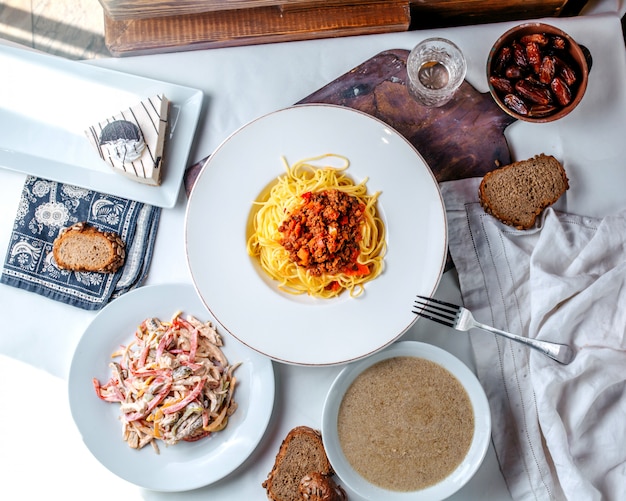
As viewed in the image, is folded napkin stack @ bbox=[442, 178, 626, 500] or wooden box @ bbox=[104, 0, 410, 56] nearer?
folded napkin stack @ bbox=[442, 178, 626, 500]

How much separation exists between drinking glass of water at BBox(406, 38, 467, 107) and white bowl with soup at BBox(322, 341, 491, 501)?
0.99 meters

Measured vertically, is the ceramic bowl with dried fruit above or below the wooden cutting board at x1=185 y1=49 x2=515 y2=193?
above

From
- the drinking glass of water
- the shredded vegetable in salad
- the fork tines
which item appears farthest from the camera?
the drinking glass of water

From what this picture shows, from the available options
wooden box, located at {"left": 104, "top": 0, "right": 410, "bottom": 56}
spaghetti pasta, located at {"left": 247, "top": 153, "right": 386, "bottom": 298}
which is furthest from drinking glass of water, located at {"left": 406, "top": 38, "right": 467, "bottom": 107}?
spaghetti pasta, located at {"left": 247, "top": 153, "right": 386, "bottom": 298}

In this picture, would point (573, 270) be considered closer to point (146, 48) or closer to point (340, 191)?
point (340, 191)

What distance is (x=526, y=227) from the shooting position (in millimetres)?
2604

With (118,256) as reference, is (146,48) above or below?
above

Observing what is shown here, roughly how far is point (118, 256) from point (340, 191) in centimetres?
94

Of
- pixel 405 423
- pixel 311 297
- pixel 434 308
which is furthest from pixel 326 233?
pixel 405 423

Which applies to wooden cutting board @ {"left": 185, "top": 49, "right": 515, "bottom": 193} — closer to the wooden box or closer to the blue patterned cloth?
the wooden box

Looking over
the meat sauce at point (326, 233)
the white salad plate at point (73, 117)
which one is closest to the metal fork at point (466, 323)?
the meat sauce at point (326, 233)

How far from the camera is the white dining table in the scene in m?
2.64

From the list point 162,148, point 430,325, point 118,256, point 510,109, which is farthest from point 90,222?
point 510,109

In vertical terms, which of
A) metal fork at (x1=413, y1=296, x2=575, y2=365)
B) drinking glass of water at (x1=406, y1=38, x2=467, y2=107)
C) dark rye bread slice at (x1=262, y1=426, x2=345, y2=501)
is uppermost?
drinking glass of water at (x1=406, y1=38, x2=467, y2=107)
